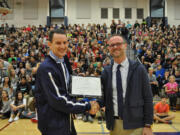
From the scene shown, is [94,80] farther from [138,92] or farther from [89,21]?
[89,21]

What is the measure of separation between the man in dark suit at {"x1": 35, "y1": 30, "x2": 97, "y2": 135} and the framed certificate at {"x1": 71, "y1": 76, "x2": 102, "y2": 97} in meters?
0.12

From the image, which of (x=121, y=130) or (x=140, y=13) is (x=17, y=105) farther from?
(x=140, y=13)


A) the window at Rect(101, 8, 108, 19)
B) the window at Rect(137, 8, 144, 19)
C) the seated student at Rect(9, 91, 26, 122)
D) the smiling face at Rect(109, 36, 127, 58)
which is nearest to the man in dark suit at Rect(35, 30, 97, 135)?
the smiling face at Rect(109, 36, 127, 58)

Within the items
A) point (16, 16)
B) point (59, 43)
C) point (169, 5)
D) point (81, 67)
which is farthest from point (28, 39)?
point (169, 5)

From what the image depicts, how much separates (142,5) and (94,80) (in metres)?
22.1

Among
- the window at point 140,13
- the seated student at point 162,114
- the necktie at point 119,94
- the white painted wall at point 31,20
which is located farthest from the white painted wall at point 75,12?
the necktie at point 119,94

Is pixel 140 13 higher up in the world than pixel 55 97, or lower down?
higher up

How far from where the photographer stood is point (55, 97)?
181 cm

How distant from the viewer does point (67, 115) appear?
6.33 feet

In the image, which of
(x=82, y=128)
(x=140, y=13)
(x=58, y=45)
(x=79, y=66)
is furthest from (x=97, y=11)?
(x=58, y=45)

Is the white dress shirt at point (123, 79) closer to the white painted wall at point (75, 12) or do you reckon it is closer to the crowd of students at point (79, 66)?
the crowd of students at point (79, 66)

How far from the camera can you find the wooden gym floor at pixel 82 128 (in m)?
4.90

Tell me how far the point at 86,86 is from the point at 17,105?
5.46m

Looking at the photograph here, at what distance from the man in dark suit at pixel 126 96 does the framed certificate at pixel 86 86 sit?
112mm
